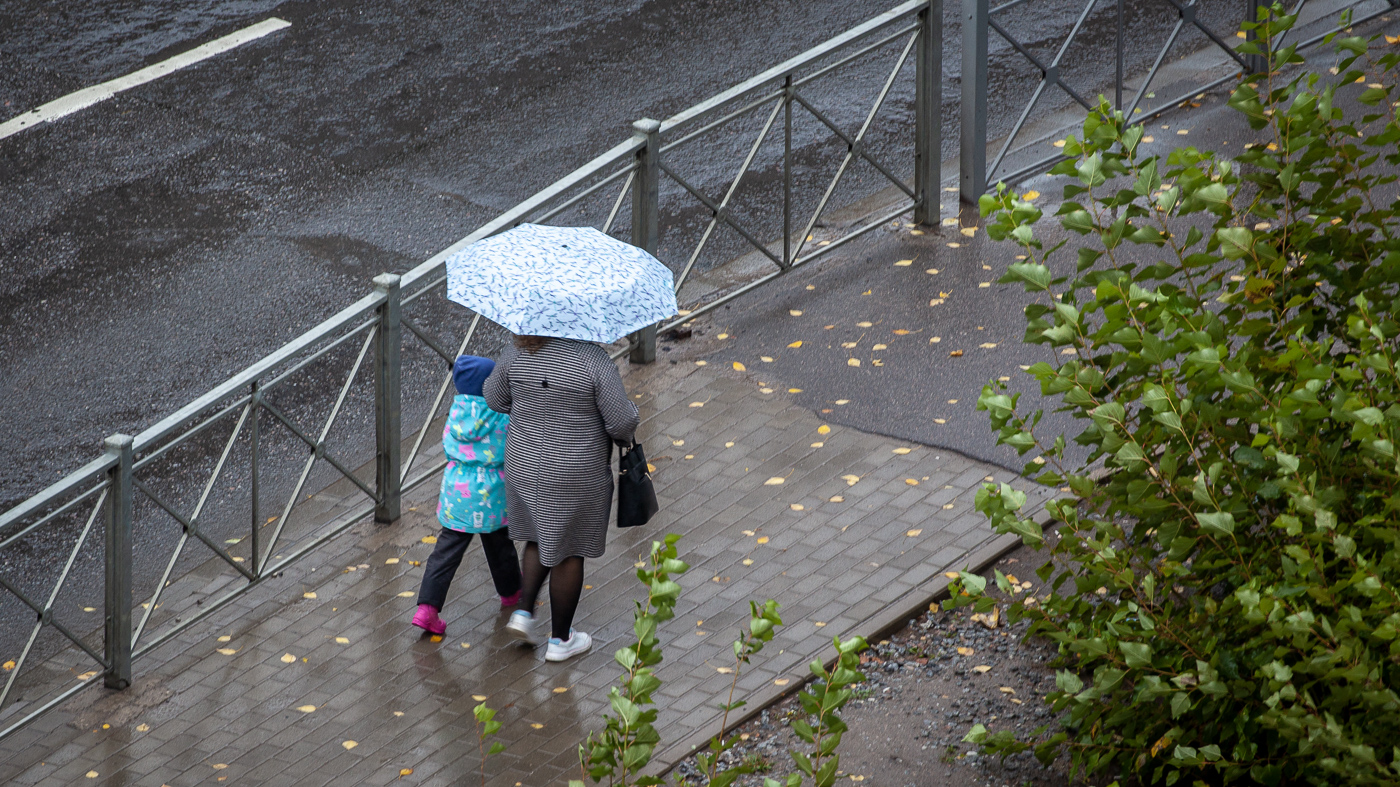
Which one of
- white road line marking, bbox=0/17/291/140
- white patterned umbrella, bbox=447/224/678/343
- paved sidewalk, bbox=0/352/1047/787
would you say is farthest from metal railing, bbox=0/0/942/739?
white road line marking, bbox=0/17/291/140

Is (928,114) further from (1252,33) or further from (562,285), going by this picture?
(562,285)

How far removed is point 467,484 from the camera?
21.2 ft

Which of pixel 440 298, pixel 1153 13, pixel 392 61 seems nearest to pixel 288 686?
pixel 440 298

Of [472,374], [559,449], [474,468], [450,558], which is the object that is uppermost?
[472,374]

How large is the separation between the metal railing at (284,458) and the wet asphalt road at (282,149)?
16.5 inches

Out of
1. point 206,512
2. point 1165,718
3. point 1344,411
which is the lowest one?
point 206,512

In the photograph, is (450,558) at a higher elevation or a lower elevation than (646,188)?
lower

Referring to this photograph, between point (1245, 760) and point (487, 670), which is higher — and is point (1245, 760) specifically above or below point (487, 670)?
above

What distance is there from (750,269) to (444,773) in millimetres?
4475

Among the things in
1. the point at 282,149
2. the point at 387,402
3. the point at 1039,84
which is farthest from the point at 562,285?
the point at 1039,84

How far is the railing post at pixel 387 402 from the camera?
23.6 ft

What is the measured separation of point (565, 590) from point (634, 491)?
514 mm

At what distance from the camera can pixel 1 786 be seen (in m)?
5.96

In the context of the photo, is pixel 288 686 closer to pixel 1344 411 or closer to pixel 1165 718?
pixel 1165 718
